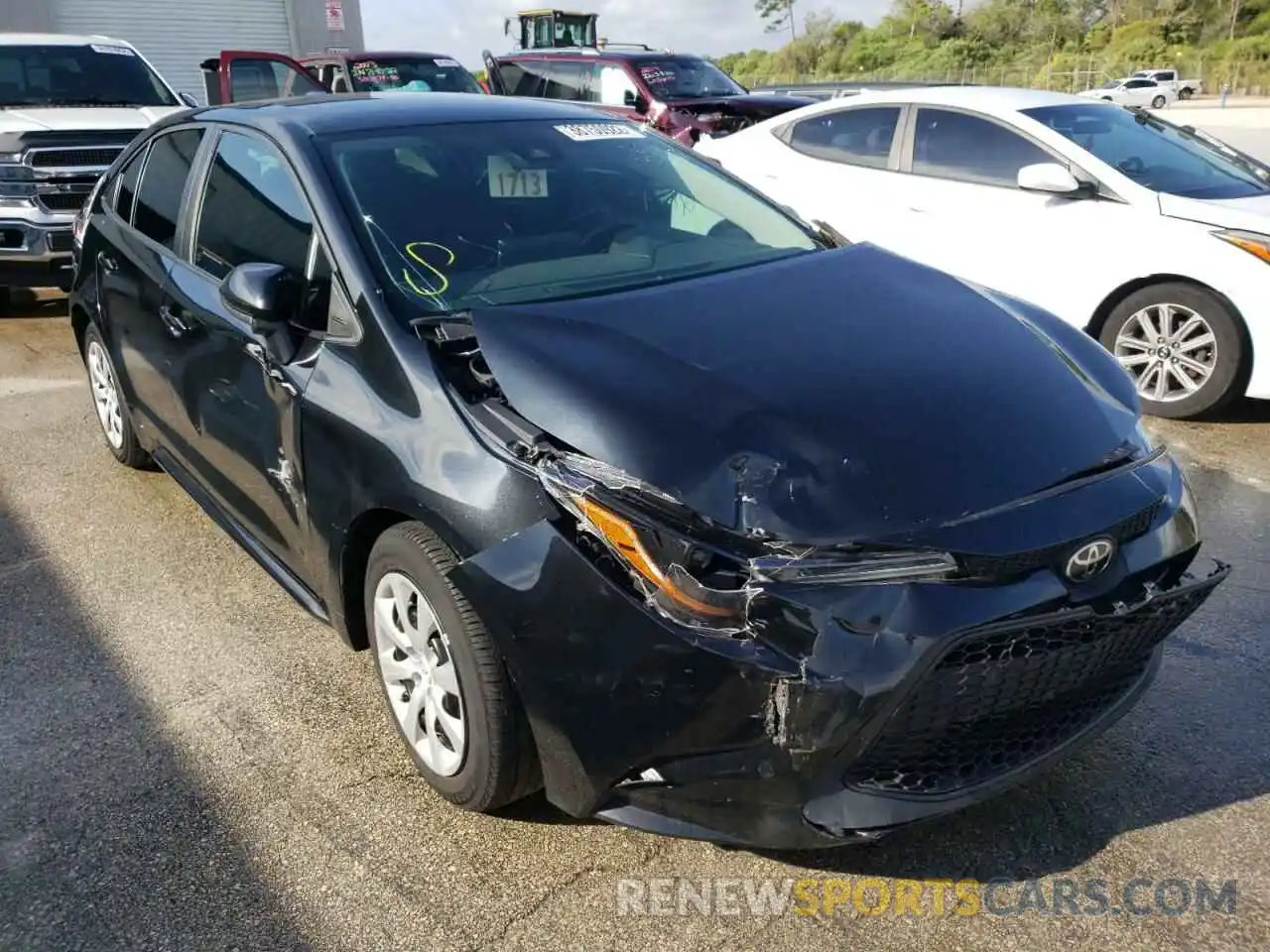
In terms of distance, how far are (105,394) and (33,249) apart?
330 centimetres

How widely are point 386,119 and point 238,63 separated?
9.76m

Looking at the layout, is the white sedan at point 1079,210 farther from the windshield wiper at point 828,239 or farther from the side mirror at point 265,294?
the side mirror at point 265,294

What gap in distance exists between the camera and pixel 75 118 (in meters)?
7.88

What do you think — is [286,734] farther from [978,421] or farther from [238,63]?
[238,63]

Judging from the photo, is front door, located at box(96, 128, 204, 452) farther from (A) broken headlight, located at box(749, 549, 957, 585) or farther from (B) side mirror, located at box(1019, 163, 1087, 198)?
(B) side mirror, located at box(1019, 163, 1087, 198)

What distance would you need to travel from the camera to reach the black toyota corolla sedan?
6.68ft

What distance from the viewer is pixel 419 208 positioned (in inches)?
119

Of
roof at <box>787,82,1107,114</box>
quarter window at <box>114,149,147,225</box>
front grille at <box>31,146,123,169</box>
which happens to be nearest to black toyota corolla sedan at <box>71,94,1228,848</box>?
quarter window at <box>114,149,147,225</box>

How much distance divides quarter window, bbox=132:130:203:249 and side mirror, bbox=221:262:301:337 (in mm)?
1088

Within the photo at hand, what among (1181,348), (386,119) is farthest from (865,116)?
(386,119)

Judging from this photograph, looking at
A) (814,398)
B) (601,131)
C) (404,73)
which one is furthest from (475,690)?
(404,73)

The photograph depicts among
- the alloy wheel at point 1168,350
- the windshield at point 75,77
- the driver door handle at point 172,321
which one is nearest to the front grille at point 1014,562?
the driver door handle at point 172,321

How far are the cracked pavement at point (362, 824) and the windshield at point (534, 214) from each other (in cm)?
130

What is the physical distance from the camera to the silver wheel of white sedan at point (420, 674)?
2502mm
